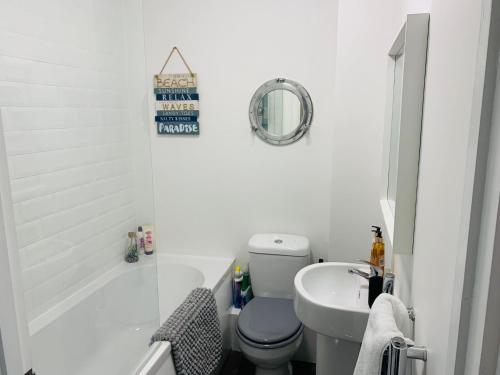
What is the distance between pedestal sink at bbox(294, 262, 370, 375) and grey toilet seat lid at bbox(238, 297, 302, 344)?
30 cm

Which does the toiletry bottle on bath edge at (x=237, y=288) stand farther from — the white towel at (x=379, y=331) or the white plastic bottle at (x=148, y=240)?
the white towel at (x=379, y=331)

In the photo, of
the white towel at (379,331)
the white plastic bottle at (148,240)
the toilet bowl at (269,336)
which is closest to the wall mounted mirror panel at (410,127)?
the white towel at (379,331)

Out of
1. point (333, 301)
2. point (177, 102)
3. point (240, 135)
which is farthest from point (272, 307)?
point (177, 102)

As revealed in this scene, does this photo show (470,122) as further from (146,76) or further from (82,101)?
(146,76)

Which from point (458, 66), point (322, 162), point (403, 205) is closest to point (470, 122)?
point (458, 66)

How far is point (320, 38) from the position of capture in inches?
88.7

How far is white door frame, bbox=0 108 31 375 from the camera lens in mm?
635

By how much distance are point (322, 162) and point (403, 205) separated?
139 centimetres

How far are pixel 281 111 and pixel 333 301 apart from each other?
3.88 ft

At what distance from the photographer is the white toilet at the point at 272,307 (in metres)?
2.00

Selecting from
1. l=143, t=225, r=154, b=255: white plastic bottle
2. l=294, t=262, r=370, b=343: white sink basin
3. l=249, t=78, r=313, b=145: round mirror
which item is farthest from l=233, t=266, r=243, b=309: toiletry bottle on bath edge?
l=249, t=78, r=313, b=145: round mirror

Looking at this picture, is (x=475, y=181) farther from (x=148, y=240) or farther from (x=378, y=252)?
(x=148, y=240)

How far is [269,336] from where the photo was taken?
2002 millimetres

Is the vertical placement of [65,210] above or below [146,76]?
below
